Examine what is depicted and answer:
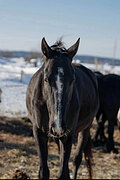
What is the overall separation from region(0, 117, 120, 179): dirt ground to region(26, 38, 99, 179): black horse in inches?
42.4

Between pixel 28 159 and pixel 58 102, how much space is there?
295 centimetres

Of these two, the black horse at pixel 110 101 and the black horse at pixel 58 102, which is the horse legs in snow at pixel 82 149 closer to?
the black horse at pixel 58 102

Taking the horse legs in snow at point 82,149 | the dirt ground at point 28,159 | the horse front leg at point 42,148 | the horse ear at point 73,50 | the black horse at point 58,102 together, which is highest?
the horse ear at point 73,50

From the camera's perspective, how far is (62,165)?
3.13m

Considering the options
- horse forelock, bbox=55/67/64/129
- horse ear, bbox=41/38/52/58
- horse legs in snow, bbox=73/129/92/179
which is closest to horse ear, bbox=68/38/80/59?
horse ear, bbox=41/38/52/58

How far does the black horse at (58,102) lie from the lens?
2.39 m

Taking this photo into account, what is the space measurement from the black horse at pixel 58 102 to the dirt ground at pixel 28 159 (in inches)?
42.4

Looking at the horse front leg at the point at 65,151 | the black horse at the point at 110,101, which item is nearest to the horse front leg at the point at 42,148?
the horse front leg at the point at 65,151

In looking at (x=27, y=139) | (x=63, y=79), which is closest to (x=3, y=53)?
(x=27, y=139)

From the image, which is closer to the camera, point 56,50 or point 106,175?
point 56,50

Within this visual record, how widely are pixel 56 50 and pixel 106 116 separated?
4713mm

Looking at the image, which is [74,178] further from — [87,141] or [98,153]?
[98,153]

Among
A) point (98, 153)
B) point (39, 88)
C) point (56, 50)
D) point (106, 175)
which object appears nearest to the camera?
point (56, 50)

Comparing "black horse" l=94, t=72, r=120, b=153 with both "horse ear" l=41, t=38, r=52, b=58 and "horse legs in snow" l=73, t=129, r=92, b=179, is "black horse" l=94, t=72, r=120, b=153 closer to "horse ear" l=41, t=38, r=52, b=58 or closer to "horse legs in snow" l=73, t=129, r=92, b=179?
"horse legs in snow" l=73, t=129, r=92, b=179
